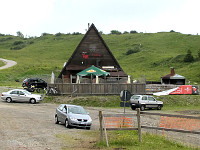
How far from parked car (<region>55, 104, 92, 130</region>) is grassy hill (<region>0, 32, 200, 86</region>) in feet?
120

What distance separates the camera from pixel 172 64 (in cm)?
8112

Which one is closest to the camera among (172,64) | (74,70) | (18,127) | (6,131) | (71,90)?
(6,131)

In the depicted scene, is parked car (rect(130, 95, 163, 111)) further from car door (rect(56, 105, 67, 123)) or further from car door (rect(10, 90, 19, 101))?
car door (rect(56, 105, 67, 123))

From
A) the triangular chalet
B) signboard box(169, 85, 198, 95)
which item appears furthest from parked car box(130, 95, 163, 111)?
the triangular chalet

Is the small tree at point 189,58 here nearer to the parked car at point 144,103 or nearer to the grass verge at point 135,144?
the parked car at point 144,103

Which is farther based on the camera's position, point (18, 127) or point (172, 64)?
point (172, 64)

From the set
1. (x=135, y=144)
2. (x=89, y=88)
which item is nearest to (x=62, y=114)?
(x=135, y=144)

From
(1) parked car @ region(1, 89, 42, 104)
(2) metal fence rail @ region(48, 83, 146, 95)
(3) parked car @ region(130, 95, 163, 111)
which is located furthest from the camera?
(2) metal fence rail @ region(48, 83, 146, 95)

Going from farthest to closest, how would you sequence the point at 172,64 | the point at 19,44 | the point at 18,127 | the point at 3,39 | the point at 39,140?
the point at 3,39
the point at 19,44
the point at 172,64
the point at 18,127
the point at 39,140

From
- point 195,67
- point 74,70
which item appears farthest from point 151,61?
point 74,70

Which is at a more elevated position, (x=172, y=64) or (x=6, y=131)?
(x=172, y=64)

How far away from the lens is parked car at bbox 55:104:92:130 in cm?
2066

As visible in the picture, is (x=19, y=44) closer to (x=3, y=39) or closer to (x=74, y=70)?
(x=3, y=39)

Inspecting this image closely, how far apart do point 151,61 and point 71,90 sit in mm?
53798
